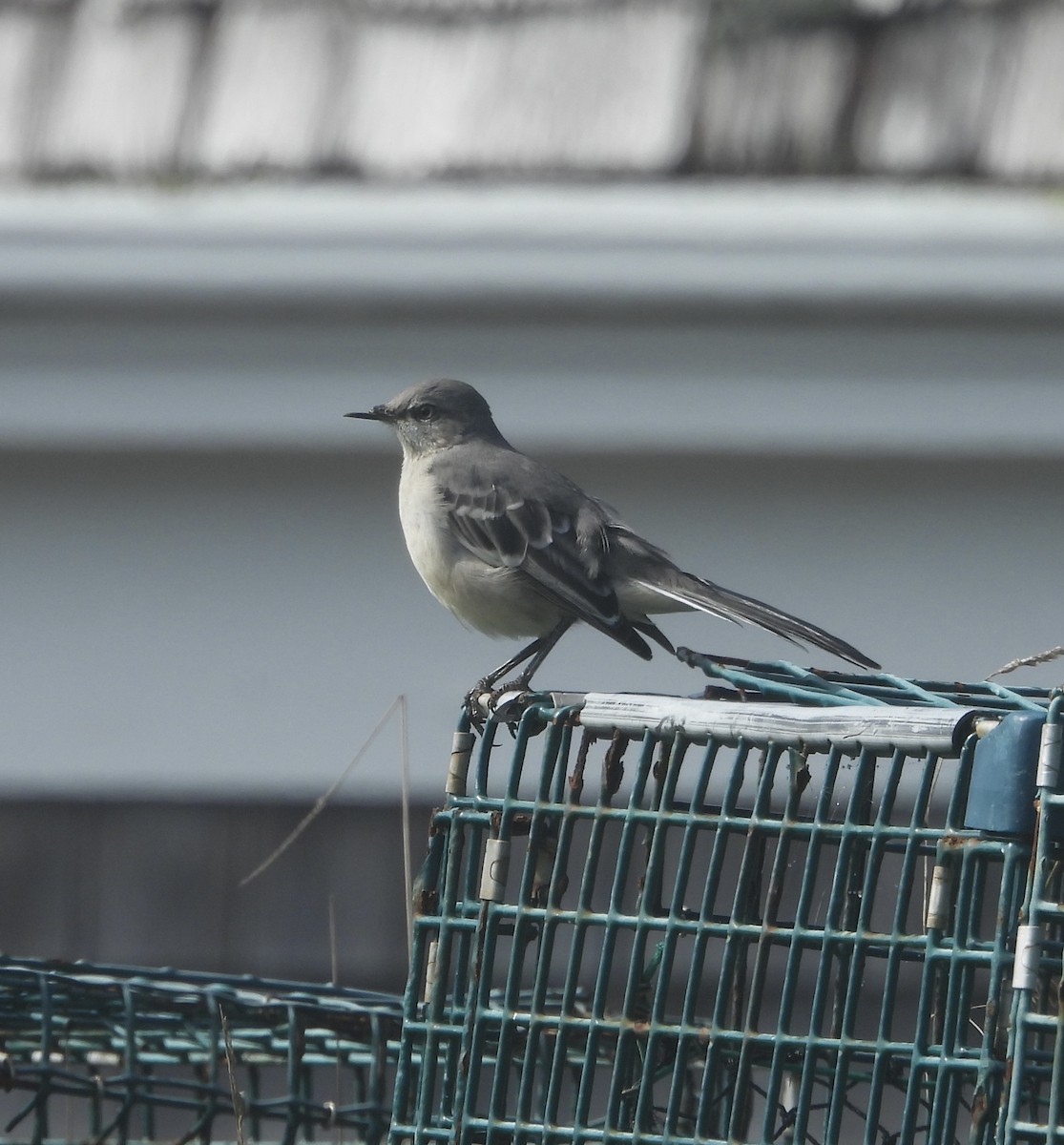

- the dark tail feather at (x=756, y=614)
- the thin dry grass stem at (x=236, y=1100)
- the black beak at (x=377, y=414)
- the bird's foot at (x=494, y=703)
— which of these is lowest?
the thin dry grass stem at (x=236, y=1100)

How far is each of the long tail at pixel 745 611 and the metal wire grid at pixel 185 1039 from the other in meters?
1.16

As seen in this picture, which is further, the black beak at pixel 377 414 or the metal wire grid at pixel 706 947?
the black beak at pixel 377 414

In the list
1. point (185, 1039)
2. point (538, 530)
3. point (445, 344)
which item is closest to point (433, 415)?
point (445, 344)

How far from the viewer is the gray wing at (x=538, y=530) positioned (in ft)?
15.7

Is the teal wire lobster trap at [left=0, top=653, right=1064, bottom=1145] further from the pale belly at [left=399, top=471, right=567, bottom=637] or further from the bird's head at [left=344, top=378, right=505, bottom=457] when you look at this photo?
the bird's head at [left=344, top=378, right=505, bottom=457]

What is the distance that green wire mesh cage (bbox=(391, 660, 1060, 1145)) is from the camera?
8.05 feet

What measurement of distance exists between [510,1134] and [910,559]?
2.95 m

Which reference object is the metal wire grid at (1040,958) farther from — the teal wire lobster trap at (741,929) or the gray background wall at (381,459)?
the gray background wall at (381,459)

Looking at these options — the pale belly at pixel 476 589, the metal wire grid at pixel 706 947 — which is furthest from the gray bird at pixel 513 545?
the metal wire grid at pixel 706 947

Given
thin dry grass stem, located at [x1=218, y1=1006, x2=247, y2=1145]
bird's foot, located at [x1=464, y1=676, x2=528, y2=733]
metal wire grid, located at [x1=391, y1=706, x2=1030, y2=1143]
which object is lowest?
thin dry grass stem, located at [x1=218, y1=1006, x2=247, y2=1145]

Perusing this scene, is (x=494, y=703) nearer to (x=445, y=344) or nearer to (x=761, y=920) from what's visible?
(x=761, y=920)

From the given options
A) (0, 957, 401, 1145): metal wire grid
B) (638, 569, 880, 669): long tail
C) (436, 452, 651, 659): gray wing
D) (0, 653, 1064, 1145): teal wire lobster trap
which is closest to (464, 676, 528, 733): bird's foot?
(0, 653, 1064, 1145): teal wire lobster trap

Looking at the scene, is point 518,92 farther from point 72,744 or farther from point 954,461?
point 72,744

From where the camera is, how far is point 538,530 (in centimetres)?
498
